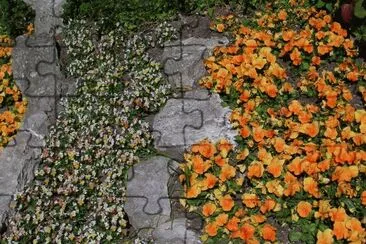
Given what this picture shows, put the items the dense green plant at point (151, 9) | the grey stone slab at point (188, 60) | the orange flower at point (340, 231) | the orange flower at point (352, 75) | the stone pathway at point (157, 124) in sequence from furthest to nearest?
the dense green plant at point (151, 9)
the grey stone slab at point (188, 60)
the orange flower at point (352, 75)
the stone pathway at point (157, 124)
the orange flower at point (340, 231)

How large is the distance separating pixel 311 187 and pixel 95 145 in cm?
233

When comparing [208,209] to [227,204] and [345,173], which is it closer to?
[227,204]

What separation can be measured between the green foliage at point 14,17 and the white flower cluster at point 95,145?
98cm

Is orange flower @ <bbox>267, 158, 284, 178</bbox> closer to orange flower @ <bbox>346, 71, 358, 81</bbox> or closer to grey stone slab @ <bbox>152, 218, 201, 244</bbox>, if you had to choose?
grey stone slab @ <bbox>152, 218, 201, 244</bbox>

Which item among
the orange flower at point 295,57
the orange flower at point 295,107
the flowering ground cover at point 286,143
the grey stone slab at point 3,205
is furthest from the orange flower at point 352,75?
the grey stone slab at point 3,205

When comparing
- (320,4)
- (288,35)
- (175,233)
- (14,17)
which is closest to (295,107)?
(288,35)

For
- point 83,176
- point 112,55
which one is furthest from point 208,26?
point 83,176

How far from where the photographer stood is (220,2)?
7.38m

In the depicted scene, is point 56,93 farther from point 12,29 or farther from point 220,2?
point 220,2

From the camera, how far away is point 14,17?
798 centimetres

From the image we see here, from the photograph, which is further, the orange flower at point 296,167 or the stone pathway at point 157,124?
the stone pathway at point 157,124

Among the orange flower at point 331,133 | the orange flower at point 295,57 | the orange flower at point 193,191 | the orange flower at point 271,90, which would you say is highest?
the orange flower at point 295,57

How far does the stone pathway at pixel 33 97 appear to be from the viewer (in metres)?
6.15

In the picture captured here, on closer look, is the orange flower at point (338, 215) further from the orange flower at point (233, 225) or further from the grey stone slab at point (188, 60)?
the grey stone slab at point (188, 60)
